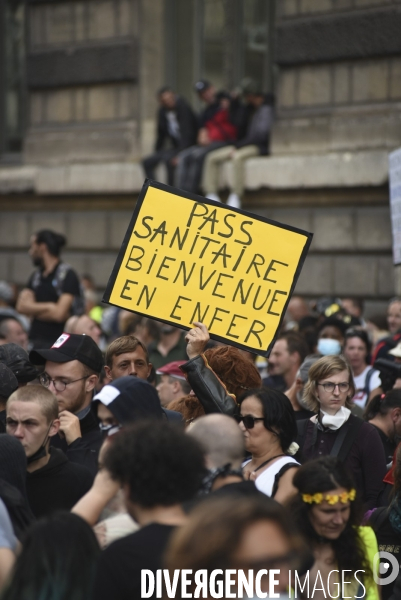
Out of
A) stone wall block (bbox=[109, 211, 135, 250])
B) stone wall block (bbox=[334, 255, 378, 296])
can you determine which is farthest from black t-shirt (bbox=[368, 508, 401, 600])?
stone wall block (bbox=[109, 211, 135, 250])

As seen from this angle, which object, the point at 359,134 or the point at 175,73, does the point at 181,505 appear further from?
the point at 175,73

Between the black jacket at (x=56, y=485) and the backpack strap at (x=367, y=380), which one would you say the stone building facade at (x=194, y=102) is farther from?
the black jacket at (x=56, y=485)

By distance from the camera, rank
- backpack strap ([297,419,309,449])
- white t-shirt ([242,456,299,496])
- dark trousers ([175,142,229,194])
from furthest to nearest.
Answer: dark trousers ([175,142,229,194]), backpack strap ([297,419,309,449]), white t-shirt ([242,456,299,496])

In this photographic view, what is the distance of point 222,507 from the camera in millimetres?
2238

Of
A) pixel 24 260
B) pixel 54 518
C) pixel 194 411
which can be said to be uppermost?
pixel 54 518

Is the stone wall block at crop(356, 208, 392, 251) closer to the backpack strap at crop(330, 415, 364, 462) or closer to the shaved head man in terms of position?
the backpack strap at crop(330, 415, 364, 462)

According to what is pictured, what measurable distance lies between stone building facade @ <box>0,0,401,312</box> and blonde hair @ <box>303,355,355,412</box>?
212 inches

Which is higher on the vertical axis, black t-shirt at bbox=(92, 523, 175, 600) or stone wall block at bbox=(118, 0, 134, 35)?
stone wall block at bbox=(118, 0, 134, 35)

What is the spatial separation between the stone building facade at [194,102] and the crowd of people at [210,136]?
0.25 metres

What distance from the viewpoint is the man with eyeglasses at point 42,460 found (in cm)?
387

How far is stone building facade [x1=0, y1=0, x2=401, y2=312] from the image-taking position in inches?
417

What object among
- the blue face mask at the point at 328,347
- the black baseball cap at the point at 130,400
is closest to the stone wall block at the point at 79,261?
the blue face mask at the point at 328,347

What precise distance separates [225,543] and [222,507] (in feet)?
0.30

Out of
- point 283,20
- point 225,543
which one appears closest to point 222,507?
point 225,543
